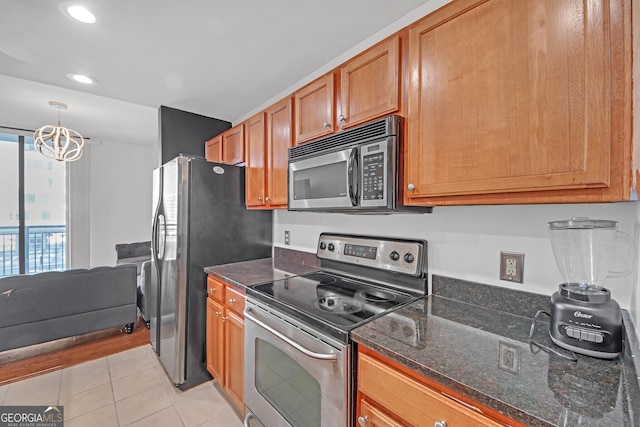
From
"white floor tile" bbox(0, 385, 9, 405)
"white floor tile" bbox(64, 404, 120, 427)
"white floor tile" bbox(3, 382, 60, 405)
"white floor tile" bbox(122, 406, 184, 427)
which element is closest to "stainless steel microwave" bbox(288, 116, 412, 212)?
"white floor tile" bbox(122, 406, 184, 427)

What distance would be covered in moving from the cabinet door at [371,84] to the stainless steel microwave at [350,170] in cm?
8

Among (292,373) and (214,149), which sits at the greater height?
(214,149)

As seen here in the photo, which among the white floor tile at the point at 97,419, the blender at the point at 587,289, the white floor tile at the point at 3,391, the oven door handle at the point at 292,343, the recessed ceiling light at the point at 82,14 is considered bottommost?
the white floor tile at the point at 97,419

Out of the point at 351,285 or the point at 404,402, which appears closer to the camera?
the point at 404,402

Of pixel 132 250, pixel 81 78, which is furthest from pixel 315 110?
pixel 132 250

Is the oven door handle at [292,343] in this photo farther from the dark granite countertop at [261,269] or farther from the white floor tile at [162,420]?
the white floor tile at [162,420]

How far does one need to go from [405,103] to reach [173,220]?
179 centimetres

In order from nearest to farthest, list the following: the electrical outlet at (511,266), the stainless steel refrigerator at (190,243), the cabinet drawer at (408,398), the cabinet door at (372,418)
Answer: the cabinet drawer at (408,398) → the cabinet door at (372,418) → the electrical outlet at (511,266) → the stainless steel refrigerator at (190,243)

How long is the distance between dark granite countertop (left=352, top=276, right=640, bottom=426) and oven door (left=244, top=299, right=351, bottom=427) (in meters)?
0.20

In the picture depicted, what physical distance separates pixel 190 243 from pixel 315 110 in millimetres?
1286

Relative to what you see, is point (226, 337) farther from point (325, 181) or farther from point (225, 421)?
point (325, 181)

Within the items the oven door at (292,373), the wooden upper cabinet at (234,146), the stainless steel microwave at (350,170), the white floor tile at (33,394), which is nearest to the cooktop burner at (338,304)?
the oven door at (292,373)

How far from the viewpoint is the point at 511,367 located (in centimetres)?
79

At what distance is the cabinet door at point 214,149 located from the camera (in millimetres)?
2717
